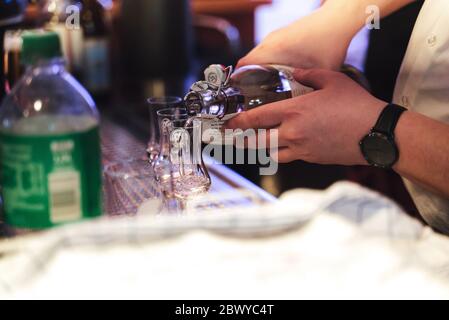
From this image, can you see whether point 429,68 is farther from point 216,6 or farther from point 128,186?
point 216,6

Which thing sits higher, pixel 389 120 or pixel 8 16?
pixel 8 16

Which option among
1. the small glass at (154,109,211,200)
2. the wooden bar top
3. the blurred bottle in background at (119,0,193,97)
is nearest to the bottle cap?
the small glass at (154,109,211,200)

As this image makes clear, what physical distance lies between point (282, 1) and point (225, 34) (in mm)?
1366

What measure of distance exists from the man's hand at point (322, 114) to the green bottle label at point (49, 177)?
0.25 metres

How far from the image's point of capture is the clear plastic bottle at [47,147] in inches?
23.5

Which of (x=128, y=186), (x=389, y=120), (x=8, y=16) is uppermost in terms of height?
(x=8, y=16)

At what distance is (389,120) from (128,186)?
0.39 m

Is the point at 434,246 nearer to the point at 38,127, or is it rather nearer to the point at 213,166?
the point at 213,166

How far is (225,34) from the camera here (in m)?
2.34

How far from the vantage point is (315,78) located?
84 centimetres

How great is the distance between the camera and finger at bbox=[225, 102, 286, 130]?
818 mm

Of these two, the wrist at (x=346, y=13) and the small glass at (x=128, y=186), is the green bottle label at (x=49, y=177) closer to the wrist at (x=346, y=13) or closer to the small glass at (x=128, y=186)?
the small glass at (x=128, y=186)

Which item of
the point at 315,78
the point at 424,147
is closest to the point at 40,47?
the point at 315,78

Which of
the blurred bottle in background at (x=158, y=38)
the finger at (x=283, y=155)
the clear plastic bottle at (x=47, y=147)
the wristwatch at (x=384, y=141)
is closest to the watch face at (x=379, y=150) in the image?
the wristwatch at (x=384, y=141)
